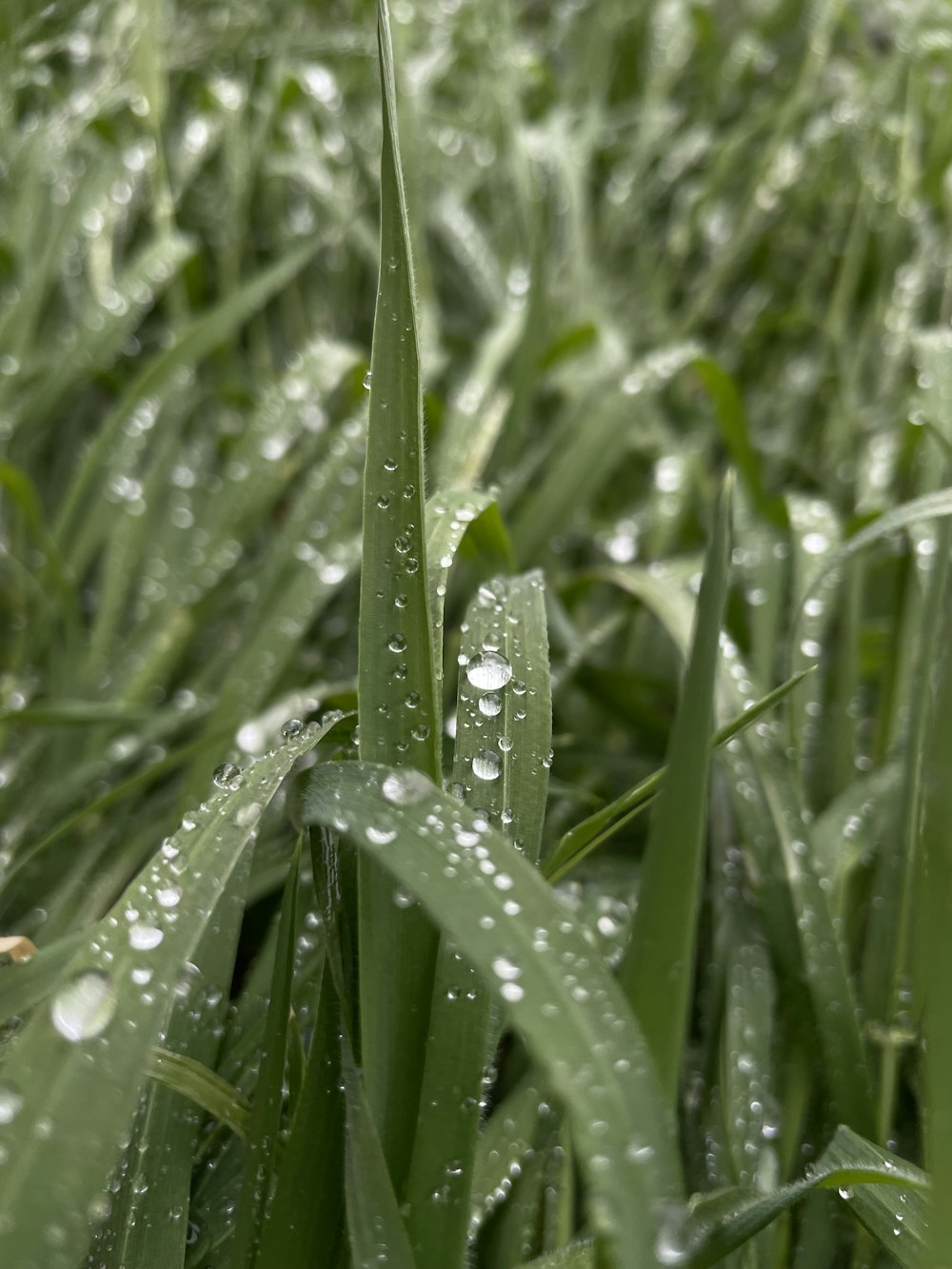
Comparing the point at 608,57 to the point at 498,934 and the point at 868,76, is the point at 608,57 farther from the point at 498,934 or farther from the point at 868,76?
the point at 498,934

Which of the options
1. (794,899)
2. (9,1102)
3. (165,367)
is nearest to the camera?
(9,1102)

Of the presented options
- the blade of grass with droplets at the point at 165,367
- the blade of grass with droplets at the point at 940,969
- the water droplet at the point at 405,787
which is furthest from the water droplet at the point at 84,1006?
the blade of grass with droplets at the point at 165,367

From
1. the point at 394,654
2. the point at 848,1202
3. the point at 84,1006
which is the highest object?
the point at 394,654

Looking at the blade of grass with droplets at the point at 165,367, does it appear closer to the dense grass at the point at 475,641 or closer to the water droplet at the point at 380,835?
the dense grass at the point at 475,641

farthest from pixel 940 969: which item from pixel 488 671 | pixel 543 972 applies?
pixel 488 671

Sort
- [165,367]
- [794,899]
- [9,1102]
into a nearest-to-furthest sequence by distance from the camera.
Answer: [9,1102] → [794,899] → [165,367]

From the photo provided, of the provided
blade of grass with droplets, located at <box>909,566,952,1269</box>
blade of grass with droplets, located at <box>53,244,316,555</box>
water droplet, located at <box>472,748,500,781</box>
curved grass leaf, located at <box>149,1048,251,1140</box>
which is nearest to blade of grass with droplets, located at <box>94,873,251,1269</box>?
curved grass leaf, located at <box>149,1048,251,1140</box>

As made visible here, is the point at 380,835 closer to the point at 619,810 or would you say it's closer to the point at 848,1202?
the point at 619,810

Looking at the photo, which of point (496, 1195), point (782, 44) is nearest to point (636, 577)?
point (496, 1195)
